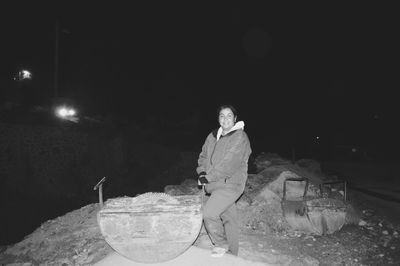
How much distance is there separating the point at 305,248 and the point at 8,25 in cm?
2826

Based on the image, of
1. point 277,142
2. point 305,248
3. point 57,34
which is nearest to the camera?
point 305,248

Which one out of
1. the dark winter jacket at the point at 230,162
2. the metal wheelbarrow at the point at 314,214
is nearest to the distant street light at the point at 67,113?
the metal wheelbarrow at the point at 314,214

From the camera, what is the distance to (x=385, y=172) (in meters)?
11.7

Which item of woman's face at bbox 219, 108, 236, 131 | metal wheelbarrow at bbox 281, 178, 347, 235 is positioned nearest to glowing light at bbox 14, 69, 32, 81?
metal wheelbarrow at bbox 281, 178, 347, 235

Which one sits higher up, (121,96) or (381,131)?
(121,96)

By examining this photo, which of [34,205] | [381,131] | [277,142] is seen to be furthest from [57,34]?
[381,131]

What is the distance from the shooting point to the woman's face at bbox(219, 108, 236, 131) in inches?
A: 133

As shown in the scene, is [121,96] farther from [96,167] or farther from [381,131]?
[381,131]

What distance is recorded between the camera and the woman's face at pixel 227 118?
3.38m

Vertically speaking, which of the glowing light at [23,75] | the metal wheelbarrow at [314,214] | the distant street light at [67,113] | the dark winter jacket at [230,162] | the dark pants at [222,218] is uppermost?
the glowing light at [23,75]

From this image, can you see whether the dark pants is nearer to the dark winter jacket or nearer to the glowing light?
the dark winter jacket

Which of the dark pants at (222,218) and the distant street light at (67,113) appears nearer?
the dark pants at (222,218)

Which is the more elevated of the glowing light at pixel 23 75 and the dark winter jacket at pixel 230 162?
the glowing light at pixel 23 75

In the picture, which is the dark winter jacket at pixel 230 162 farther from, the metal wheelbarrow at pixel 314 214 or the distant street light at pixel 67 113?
the distant street light at pixel 67 113
